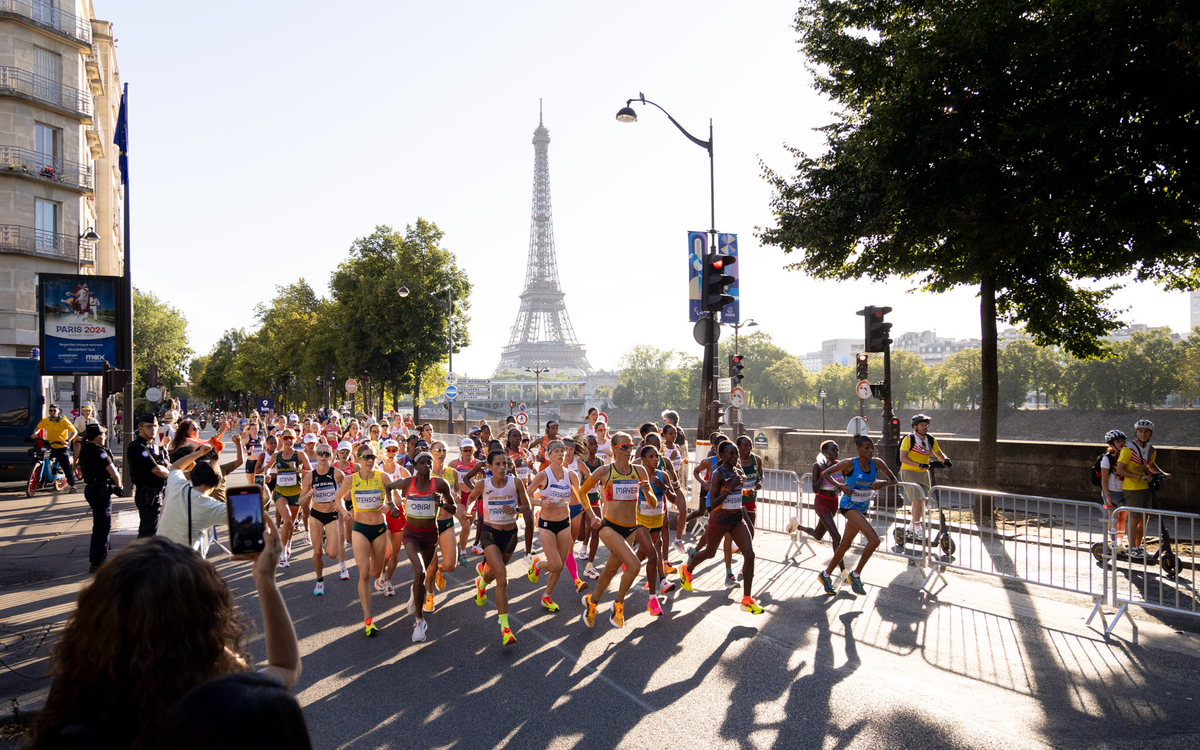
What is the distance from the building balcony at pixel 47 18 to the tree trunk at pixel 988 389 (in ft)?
129

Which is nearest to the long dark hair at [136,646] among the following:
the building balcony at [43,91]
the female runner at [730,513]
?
the female runner at [730,513]

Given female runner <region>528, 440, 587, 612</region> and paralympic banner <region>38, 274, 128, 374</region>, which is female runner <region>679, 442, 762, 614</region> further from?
paralympic banner <region>38, 274, 128, 374</region>

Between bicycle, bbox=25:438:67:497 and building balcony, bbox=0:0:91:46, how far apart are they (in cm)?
2384

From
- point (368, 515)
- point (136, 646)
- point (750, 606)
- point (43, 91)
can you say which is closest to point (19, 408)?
point (368, 515)

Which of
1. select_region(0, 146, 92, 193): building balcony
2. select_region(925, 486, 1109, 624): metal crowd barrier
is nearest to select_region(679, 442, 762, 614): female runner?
select_region(925, 486, 1109, 624): metal crowd barrier

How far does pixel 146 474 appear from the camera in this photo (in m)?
8.88

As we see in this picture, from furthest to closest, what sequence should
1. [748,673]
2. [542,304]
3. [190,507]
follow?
1. [542,304]
2. [748,673]
3. [190,507]

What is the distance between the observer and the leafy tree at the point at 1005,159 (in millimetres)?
11492

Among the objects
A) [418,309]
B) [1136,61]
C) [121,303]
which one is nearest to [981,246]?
[1136,61]

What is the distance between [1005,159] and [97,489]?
1497 centimetres

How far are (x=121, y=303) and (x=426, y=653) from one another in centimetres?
1688

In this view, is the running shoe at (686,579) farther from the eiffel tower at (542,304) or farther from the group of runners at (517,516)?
the eiffel tower at (542,304)

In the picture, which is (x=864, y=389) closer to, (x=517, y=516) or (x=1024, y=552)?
(x=1024, y=552)

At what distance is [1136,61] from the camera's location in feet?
36.4
